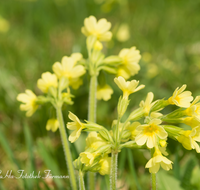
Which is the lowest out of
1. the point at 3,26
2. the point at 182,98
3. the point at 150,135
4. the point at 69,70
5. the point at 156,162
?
the point at 156,162

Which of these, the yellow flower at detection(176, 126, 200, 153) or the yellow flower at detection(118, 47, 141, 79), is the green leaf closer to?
the yellow flower at detection(176, 126, 200, 153)

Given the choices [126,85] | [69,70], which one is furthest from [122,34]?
[126,85]

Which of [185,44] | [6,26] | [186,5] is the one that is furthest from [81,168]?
[186,5]

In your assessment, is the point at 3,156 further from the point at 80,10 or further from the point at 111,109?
the point at 80,10

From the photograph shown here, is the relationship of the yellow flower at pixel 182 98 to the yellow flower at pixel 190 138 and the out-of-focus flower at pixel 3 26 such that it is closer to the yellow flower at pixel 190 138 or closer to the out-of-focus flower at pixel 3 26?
the yellow flower at pixel 190 138

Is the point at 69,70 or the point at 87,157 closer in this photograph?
the point at 87,157

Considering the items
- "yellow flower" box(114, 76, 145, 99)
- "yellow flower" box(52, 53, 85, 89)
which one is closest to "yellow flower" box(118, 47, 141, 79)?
"yellow flower" box(52, 53, 85, 89)

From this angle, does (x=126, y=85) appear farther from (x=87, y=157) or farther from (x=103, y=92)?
(x=103, y=92)
